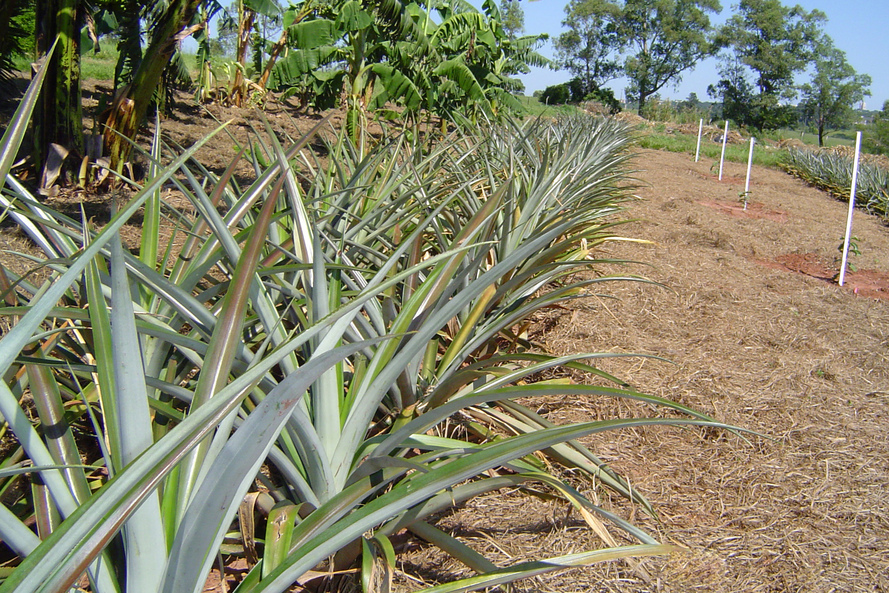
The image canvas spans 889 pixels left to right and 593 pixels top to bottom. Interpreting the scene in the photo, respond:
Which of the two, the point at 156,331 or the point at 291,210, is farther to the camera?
the point at 291,210

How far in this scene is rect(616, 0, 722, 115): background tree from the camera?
48219 mm

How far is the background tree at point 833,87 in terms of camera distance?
46500mm

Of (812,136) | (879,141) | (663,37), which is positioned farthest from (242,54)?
(812,136)

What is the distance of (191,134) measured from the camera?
813 centimetres

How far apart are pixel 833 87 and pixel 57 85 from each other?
56.0 m

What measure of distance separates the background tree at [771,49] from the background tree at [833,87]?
117cm

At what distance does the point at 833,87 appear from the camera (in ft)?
154

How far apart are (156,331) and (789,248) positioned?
599 centimetres

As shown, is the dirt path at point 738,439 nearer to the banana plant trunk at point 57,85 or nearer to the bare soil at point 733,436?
the bare soil at point 733,436

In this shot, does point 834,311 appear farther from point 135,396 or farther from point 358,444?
point 135,396

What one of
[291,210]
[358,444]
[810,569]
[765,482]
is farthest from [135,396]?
[765,482]

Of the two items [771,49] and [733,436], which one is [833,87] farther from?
[733,436]

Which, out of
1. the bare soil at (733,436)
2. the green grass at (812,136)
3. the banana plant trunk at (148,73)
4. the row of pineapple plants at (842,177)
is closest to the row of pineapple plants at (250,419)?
the bare soil at (733,436)

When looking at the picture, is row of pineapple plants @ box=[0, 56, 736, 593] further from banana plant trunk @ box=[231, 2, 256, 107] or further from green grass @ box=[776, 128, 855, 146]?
green grass @ box=[776, 128, 855, 146]
